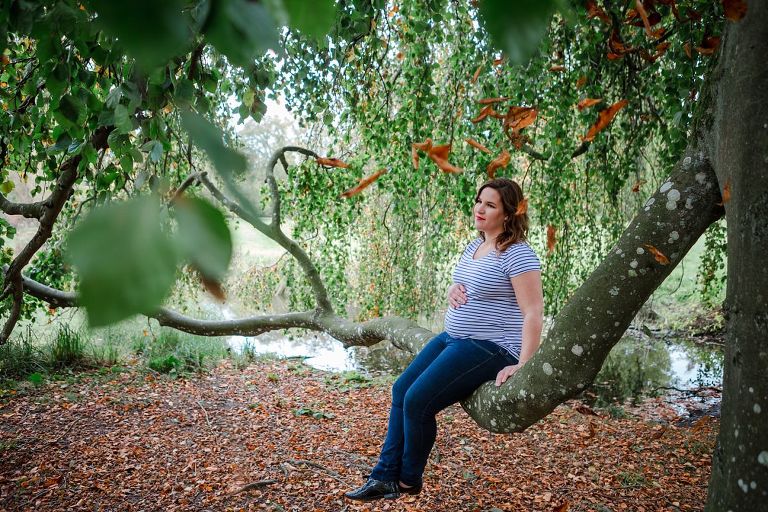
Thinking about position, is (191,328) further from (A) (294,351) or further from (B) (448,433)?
(A) (294,351)

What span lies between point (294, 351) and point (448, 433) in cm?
322

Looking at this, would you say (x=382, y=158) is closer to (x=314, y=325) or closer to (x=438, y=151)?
(x=314, y=325)

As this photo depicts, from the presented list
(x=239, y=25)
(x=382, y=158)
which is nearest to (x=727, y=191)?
(x=239, y=25)

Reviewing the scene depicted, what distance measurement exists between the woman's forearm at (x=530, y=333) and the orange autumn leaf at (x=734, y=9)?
93 centimetres

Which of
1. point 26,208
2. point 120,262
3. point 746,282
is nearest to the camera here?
point 120,262

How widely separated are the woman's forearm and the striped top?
132 millimetres

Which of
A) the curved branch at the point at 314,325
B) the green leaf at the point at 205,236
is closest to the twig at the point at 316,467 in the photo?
the curved branch at the point at 314,325

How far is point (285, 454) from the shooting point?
3092 millimetres

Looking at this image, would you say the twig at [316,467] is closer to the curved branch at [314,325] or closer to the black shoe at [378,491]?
the curved branch at [314,325]

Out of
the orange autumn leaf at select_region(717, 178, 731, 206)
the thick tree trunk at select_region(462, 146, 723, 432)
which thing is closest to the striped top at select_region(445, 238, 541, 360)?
the thick tree trunk at select_region(462, 146, 723, 432)

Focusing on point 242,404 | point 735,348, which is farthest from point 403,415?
point 242,404

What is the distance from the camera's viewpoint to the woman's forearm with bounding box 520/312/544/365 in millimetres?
1658

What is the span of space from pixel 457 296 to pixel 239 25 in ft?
5.75

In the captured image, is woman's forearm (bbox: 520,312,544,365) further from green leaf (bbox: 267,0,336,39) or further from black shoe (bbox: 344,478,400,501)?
green leaf (bbox: 267,0,336,39)
